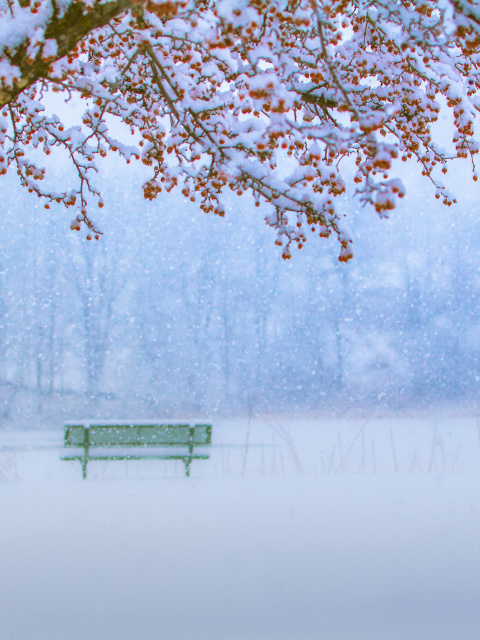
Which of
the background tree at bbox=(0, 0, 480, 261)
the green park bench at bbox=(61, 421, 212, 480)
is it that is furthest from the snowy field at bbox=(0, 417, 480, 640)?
the background tree at bbox=(0, 0, 480, 261)

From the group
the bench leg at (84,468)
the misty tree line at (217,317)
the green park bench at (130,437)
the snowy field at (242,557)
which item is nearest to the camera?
the snowy field at (242,557)

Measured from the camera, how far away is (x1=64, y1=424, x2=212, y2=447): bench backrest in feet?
27.8

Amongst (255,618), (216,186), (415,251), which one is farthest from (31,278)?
(255,618)

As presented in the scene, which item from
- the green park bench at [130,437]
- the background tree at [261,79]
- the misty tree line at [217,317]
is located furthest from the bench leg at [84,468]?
the misty tree line at [217,317]

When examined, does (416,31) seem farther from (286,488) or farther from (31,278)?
(31,278)

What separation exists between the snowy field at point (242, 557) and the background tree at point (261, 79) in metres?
2.20

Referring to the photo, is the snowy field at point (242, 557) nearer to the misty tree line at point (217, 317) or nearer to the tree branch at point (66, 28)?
the tree branch at point (66, 28)

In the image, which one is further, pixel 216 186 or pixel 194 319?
pixel 194 319

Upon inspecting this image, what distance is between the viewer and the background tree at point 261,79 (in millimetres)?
3031

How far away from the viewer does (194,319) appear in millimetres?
20812

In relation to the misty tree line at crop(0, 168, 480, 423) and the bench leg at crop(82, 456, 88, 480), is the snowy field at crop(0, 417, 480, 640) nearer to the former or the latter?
the bench leg at crop(82, 456, 88, 480)

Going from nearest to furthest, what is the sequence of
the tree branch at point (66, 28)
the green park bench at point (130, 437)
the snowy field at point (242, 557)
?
the tree branch at point (66, 28), the snowy field at point (242, 557), the green park bench at point (130, 437)

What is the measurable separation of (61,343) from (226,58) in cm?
1705

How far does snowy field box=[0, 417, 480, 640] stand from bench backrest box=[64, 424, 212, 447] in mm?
522
